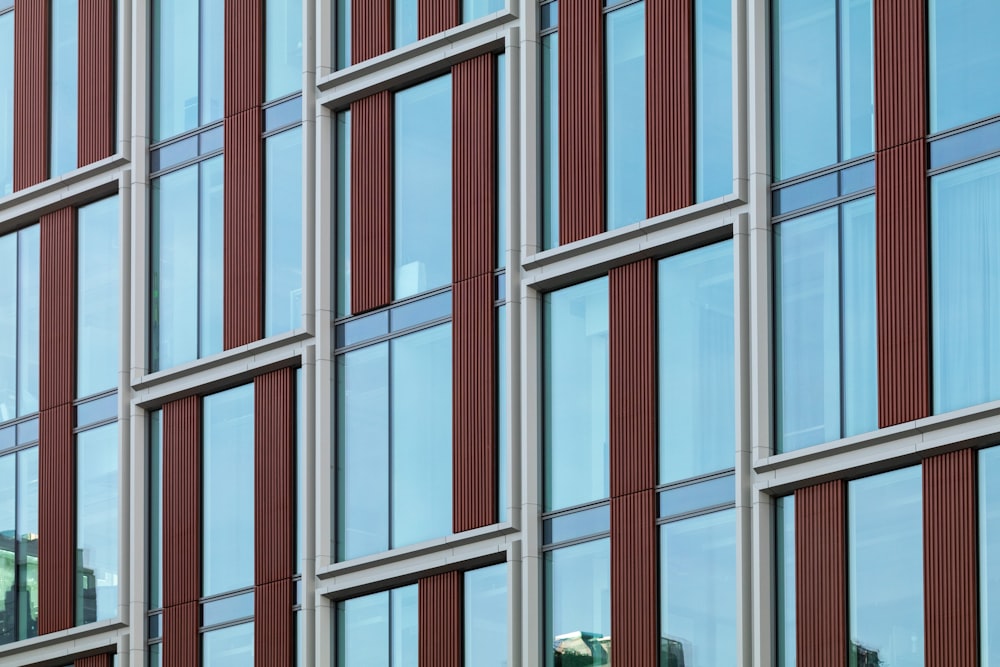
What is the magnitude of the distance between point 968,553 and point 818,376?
12.1ft

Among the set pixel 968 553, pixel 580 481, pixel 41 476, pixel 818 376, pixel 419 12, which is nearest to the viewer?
pixel 968 553

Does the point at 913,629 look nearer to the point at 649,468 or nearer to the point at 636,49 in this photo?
the point at 649,468

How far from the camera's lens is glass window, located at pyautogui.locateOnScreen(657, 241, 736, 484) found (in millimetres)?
35062

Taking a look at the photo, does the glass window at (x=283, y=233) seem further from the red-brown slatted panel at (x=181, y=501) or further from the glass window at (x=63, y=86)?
the glass window at (x=63, y=86)

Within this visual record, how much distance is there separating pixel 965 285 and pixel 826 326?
2184mm

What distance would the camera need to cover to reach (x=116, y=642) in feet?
138

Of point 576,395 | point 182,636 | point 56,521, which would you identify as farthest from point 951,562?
point 56,521

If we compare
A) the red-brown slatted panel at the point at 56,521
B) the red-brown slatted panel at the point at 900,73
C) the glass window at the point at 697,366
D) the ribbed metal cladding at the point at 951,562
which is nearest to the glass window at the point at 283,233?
the red-brown slatted panel at the point at 56,521

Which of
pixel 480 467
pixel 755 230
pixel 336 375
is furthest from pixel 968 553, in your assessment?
pixel 336 375

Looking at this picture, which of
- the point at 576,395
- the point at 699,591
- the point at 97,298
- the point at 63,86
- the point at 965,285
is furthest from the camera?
the point at 63,86

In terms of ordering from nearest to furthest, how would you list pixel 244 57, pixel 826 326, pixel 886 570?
pixel 886 570, pixel 826 326, pixel 244 57

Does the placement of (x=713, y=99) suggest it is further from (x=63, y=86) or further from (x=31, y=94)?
(x=31, y=94)

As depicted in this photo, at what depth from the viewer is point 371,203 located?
40000mm

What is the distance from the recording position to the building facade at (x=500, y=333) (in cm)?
3309
